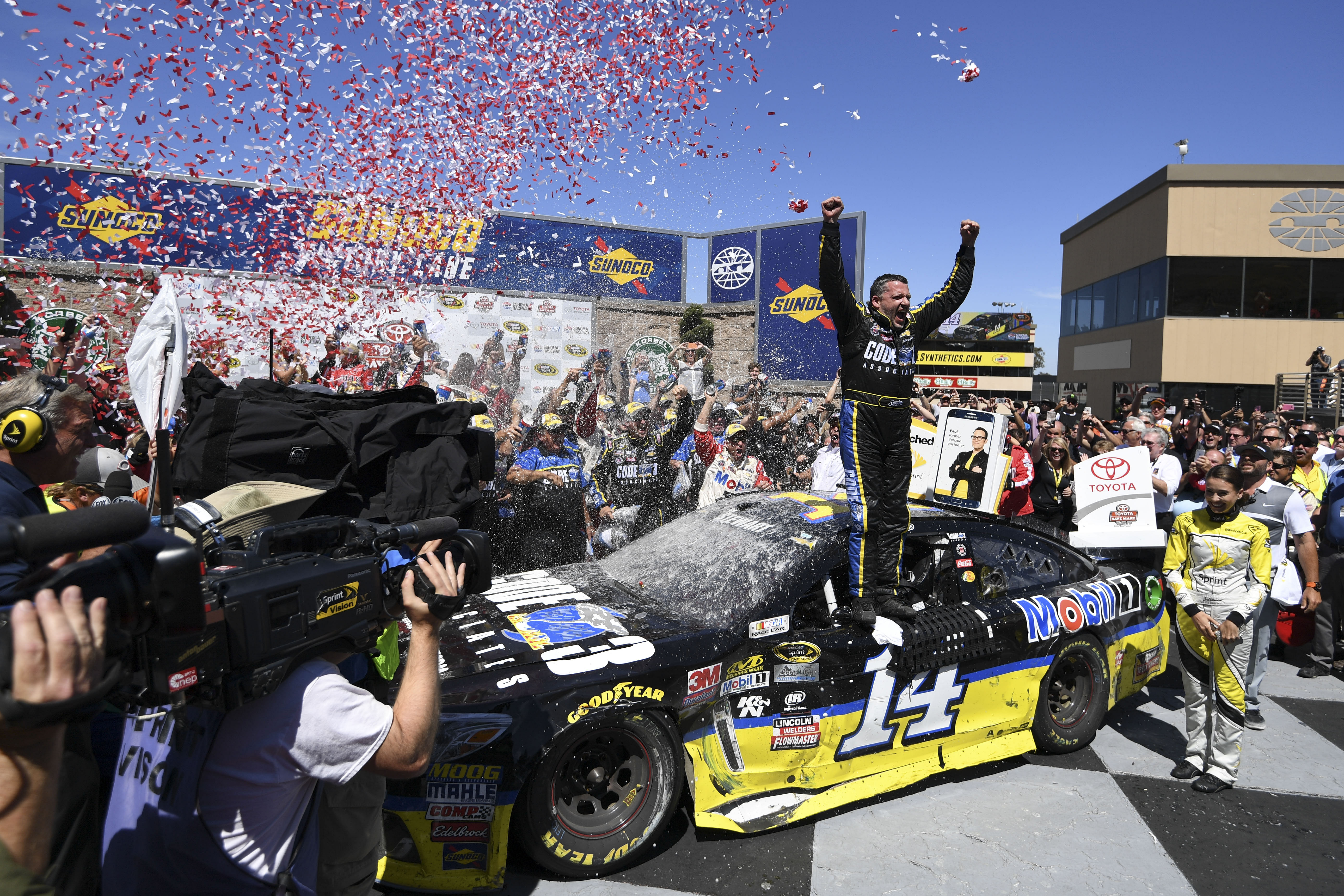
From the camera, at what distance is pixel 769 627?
3.45 m

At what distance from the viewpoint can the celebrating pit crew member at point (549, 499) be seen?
6660 mm

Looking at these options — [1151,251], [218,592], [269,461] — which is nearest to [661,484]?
[269,461]

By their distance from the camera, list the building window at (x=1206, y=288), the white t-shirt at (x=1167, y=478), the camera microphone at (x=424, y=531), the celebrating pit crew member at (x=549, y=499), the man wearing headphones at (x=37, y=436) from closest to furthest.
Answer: the camera microphone at (x=424, y=531) → the man wearing headphones at (x=37, y=436) → the celebrating pit crew member at (x=549, y=499) → the white t-shirt at (x=1167, y=478) → the building window at (x=1206, y=288)

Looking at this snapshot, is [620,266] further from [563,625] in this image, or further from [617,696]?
[617,696]

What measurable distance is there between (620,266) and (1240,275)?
2196cm

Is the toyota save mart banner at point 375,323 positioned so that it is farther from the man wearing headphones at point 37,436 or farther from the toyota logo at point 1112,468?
the toyota logo at point 1112,468

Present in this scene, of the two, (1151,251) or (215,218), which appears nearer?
(215,218)

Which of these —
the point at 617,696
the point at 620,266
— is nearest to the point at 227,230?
the point at 620,266

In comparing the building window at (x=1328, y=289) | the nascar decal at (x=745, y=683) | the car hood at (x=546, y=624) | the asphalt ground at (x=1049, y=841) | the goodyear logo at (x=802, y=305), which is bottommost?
Result: the asphalt ground at (x=1049, y=841)

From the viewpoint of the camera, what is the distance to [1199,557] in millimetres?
4277

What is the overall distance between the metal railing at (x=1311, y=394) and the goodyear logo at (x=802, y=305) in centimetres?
931

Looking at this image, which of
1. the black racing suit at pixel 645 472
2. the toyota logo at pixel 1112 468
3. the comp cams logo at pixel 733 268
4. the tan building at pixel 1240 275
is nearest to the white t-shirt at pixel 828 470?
the black racing suit at pixel 645 472

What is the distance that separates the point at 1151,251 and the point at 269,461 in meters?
30.5

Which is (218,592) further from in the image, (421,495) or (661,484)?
(661,484)
